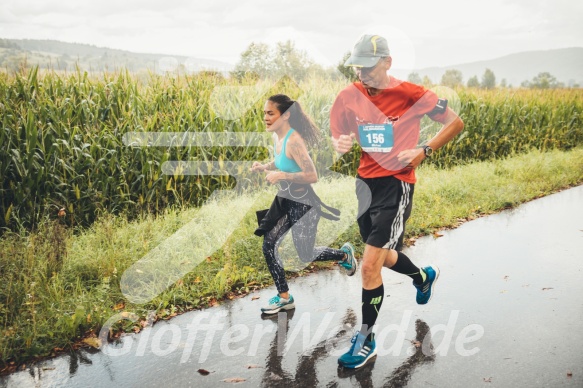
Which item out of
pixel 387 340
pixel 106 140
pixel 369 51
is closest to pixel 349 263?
pixel 387 340

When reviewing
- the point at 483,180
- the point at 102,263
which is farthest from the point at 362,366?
the point at 483,180

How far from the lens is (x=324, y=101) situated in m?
11.6

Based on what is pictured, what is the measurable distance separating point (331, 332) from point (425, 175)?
7617 mm

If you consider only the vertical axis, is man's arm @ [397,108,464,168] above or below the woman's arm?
above

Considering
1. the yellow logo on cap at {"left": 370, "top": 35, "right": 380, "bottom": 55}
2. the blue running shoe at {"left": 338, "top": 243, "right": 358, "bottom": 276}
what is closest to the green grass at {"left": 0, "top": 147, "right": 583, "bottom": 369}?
the blue running shoe at {"left": 338, "top": 243, "right": 358, "bottom": 276}

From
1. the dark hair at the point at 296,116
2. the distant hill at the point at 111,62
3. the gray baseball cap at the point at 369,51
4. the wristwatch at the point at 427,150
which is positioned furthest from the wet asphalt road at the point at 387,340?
the distant hill at the point at 111,62

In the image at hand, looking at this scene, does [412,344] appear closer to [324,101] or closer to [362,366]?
[362,366]

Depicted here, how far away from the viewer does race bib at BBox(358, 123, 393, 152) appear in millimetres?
3719

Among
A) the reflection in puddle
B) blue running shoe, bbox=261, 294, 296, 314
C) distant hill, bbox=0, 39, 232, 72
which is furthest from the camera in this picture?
Answer: distant hill, bbox=0, 39, 232, 72

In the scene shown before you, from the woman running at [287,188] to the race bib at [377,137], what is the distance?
730 mm

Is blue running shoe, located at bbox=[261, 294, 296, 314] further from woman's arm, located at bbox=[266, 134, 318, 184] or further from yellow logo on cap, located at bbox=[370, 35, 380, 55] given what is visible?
yellow logo on cap, located at bbox=[370, 35, 380, 55]

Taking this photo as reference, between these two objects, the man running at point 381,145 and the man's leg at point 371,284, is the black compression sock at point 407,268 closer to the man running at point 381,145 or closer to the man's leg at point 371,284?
the man running at point 381,145

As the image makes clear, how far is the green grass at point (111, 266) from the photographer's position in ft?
13.6

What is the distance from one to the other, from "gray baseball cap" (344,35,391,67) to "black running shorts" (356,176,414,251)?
0.85 meters
